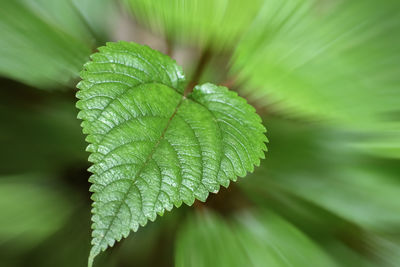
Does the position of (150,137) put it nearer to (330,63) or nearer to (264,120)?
(264,120)

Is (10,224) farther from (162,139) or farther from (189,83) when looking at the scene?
(189,83)

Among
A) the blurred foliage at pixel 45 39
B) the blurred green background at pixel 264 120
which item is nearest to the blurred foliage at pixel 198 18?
the blurred green background at pixel 264 120

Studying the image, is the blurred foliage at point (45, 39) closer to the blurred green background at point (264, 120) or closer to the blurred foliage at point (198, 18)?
the blurred green background at point (264, 120)

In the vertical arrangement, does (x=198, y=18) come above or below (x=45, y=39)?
above

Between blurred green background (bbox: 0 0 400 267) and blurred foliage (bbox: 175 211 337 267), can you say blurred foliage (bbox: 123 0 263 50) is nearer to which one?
blurred green background (bbox: 0 0 400 267)

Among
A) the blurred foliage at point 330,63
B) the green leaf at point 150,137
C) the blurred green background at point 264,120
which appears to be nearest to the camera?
the green leaf at point 150,137

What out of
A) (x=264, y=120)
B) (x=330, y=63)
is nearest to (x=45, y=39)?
(x=264, y=120)

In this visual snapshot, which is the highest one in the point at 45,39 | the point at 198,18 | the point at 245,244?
the point at 198,18
